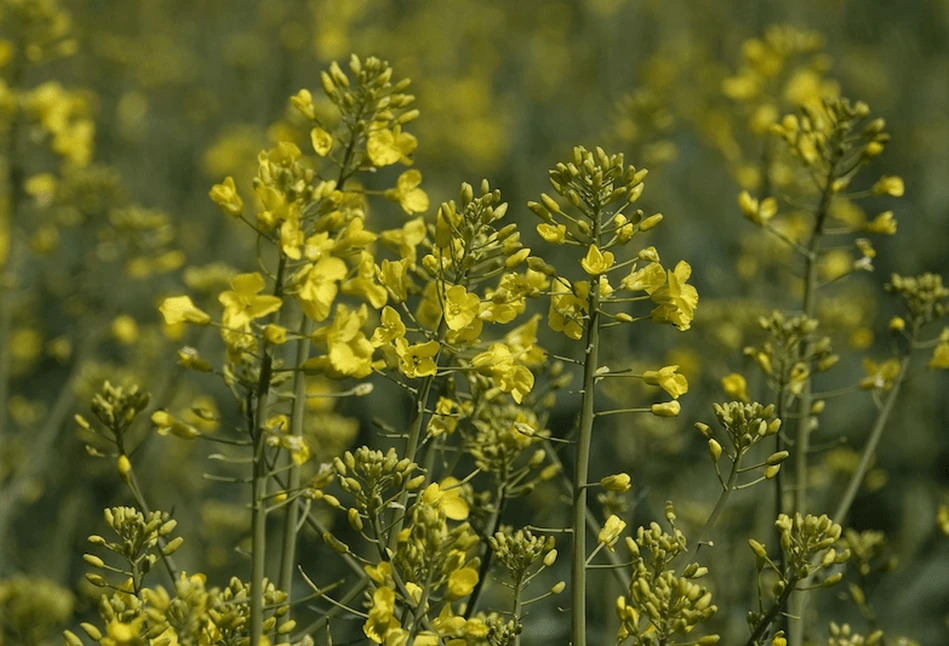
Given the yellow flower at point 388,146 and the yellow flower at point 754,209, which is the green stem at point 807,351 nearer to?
the yellow flower at point 754,209

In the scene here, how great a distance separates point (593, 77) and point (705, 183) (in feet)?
10.6

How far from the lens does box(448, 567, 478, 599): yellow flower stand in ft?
5.53

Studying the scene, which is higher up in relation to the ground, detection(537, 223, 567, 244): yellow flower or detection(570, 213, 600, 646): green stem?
detection(537, 223, 567, 244): yellow flower

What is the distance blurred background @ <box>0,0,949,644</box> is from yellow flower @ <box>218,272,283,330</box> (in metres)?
1.02

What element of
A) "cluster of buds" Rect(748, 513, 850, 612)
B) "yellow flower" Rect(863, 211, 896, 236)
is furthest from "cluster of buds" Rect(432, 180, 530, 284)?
"yellow flower" Rect(863, 211, 896, 236)

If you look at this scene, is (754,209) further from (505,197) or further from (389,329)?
(505,197)

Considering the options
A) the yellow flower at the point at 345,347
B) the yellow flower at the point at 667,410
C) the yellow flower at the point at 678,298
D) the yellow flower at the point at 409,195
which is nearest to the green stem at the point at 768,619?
the yellow flower at the point at 667,410

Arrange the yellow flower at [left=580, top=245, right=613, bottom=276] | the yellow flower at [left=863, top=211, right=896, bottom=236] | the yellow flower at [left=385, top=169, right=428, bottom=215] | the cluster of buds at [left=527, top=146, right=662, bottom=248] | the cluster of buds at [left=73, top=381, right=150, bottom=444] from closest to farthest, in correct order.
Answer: the yellow flower at [left=580, top=245, right=613, bottom=276] < the cluster of buds at [left=527, top=146, right=662, bottom=248] < the cluster of buds at [left=73, top=381, right=150, bottom=444] < the yellow flower at [left=385, top=169, right=428, bottom=215] < the yellow flower at [left=863, top=211, right=896, bottom=236]

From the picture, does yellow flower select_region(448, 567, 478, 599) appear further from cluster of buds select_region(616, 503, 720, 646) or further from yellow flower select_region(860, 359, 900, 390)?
yellow flower select_region(860, 359, 900, 390)

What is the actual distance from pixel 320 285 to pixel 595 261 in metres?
0.52

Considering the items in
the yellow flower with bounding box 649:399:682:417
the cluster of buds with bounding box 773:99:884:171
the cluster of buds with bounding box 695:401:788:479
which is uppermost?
the cluster of buds with bounding box 773:99:884:171

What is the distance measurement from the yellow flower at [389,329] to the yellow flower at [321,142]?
0.41 m

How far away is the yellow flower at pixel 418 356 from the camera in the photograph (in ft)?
6.20

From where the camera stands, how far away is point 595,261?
6.15 feet
